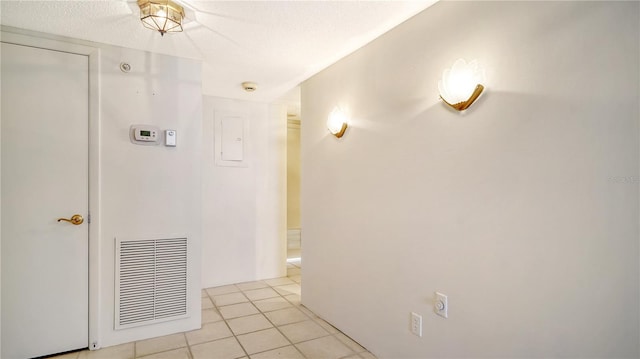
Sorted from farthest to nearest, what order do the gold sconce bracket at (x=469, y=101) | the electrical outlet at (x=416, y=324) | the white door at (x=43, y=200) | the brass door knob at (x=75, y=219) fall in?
the brass door knob at (x=75, y=219) → the white door at (x=43, y=200) → the electrical outlet at (x=416, y=324) → the gold sconce bracket at (x=469, y=101)

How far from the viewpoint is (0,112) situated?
207cm

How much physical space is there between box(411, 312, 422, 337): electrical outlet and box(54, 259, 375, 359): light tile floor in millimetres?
479

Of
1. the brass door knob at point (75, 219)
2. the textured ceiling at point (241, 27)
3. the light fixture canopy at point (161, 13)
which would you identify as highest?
the textured ceiling at point (241, 27)

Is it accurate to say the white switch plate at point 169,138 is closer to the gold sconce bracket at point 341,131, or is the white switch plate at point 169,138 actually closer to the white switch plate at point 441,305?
the gold sconce bracket at point 341,131

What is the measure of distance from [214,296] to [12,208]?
75.8 inches

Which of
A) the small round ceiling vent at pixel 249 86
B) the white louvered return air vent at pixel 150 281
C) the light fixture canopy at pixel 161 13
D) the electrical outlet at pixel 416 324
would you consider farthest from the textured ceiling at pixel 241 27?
the electrical outlet at pixel 416 324

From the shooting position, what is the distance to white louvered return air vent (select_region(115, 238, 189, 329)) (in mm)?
2391

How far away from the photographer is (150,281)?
2473 millimetres

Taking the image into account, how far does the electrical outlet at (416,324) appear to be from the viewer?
189cm

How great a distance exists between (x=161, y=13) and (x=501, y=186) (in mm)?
2027

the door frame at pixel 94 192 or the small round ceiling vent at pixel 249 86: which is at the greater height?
the small round ceiling vent at pixel 249 86

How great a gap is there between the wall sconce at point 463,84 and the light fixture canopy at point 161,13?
5.12 ft

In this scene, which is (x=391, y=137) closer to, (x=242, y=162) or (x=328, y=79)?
(x=328, y=79)

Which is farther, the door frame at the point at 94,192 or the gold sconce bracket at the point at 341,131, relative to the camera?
the gold sconce bracket at the point at 341,131
